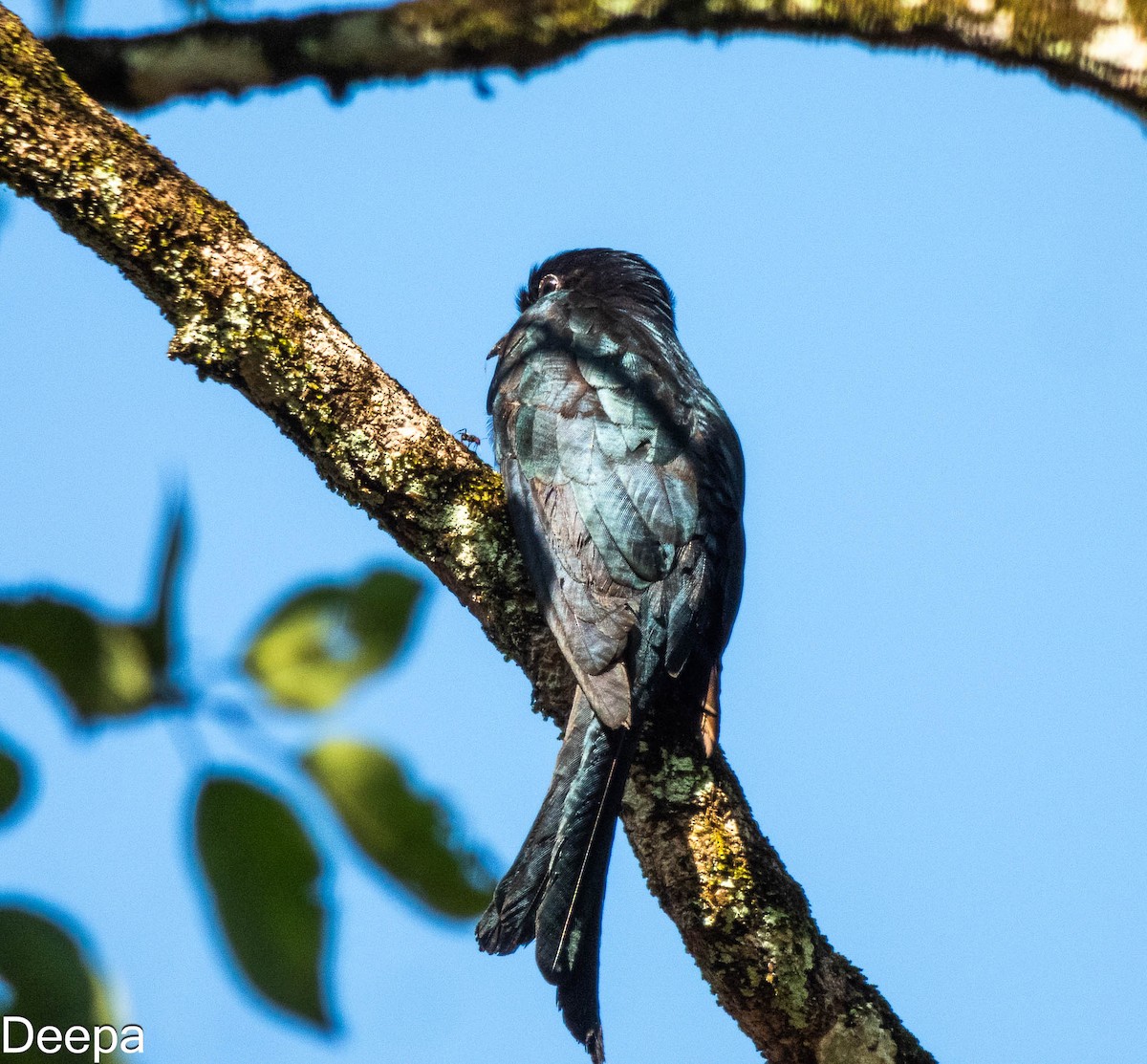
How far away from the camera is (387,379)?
307cm

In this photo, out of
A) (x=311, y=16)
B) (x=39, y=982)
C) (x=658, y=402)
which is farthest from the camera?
(x=658, y=402)

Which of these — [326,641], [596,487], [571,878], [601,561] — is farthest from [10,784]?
[596,487]

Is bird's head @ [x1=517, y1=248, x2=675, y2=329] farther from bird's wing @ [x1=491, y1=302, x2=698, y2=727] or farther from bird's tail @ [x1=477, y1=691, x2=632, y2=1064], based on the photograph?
bird's tail @ [x1=477, y1=691, x2=632, y2=1064]

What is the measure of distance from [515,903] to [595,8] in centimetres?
193

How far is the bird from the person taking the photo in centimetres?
273

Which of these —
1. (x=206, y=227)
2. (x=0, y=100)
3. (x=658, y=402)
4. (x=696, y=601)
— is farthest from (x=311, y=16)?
(x=696, y=601)

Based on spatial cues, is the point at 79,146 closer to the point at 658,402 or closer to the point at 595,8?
the point at 595,8

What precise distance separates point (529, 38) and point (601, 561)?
1.27 metres

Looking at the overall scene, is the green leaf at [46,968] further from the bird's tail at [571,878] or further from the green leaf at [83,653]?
the bird's tail at [571,878]

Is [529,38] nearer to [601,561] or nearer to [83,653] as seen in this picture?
[601,561]

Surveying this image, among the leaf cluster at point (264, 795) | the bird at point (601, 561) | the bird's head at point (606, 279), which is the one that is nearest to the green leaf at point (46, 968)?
the leaf cluster at point (264, 795)

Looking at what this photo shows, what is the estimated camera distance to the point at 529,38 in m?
2.66

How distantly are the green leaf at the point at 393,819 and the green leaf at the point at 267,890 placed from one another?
38 millimetres

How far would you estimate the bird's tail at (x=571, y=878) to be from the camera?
2.66m
